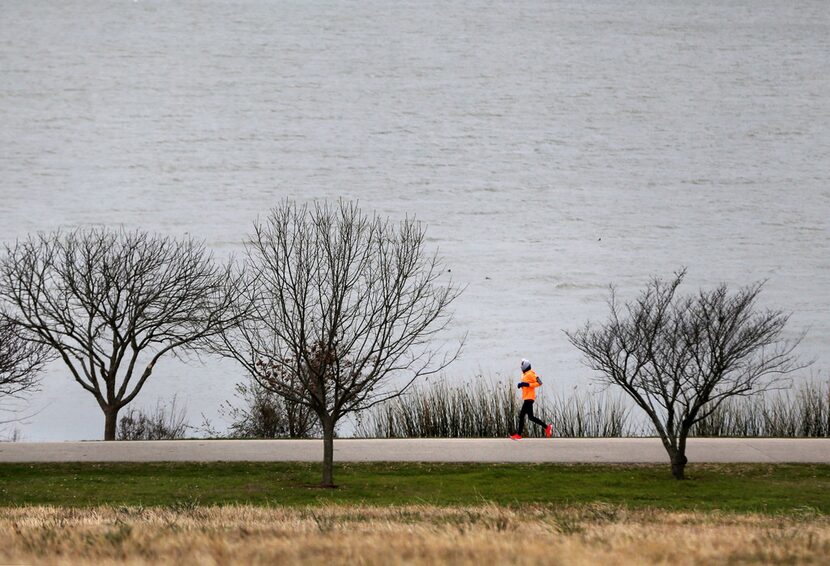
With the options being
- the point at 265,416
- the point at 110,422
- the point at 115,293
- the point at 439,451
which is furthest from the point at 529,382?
the point at 115,293

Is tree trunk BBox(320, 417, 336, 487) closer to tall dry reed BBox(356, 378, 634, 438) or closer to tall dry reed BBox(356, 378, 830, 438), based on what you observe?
tall dry reed BBox(356, 378, 830, 438)

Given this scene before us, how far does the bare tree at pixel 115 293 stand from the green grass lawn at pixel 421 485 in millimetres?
4024

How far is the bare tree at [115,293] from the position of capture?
18.5 meters

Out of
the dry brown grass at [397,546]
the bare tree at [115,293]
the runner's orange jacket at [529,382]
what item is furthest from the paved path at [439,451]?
the dry brown grass at [397,546]

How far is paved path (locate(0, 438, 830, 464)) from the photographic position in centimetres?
1467

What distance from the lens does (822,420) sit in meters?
18.5

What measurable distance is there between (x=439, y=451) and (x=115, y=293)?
8.58 metres

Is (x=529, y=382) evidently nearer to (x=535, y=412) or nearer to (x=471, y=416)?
(x=471, y=416)

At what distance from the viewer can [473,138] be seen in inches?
940

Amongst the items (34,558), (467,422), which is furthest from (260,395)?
(34,558)

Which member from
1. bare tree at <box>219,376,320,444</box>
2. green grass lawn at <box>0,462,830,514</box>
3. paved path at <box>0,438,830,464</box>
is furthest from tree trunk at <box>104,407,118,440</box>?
green grass lawn at <box>0,462,830,514</box>

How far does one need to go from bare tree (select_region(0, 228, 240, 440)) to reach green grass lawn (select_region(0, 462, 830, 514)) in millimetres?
4024

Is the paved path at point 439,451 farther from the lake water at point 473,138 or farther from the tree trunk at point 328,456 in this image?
the lake water at point 473,138

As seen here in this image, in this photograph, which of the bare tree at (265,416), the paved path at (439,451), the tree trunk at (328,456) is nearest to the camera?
the tree trunk at (328,456)
